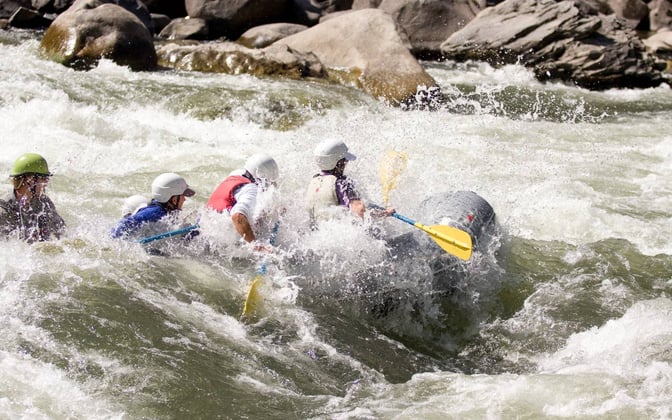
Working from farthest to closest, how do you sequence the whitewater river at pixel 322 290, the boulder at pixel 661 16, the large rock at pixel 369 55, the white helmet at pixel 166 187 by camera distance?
the boulder at pixel 661 16
the large rock at pixel 369 55
the white helmet at pixel 166 187
the whitewater river at pixel 322 290

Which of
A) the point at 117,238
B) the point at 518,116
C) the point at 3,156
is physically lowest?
the point at 518,116

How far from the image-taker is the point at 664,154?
34.7ft

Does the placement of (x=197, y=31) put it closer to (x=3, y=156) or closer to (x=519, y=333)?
(x=3, y=156)

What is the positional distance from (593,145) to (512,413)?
7.24m

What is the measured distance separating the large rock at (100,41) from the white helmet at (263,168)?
6.91 metres

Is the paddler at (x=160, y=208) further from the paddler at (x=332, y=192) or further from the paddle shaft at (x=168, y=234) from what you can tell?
the paddler at (x=332, y=192)

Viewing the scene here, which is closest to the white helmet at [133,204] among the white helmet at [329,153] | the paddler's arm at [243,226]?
the paddler's arm at [243,226]

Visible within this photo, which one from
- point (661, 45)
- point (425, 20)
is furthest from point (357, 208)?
point (661, 45)

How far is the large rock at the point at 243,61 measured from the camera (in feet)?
40.8

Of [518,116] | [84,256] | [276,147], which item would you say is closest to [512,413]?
Result: [84,256]

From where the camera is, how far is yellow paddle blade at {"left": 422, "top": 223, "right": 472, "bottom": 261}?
5.79 metres

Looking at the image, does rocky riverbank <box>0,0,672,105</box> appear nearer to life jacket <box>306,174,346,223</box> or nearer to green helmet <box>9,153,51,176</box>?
life jacket <box>306,174,346,223</box>

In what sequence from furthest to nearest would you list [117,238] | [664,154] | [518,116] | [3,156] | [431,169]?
1. [518,116]
2. [664,154]
3. [431,169]
4. [3,156]
5. [117,238]

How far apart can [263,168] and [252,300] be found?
1.19 m
